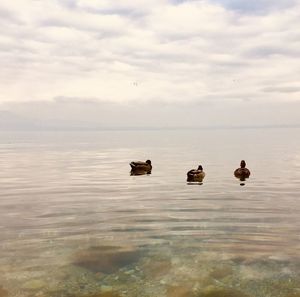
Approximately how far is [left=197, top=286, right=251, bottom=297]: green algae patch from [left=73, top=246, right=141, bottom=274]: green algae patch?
12.2 ft

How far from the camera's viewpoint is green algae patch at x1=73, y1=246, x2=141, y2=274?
15.6m

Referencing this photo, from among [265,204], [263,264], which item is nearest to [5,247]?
[263,264]

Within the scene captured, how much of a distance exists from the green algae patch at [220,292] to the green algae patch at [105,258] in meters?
3.73

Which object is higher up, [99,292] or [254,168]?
[254,168]

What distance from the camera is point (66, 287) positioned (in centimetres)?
1372

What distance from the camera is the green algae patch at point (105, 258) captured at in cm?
1559

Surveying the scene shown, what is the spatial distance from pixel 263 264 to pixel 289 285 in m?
2.09

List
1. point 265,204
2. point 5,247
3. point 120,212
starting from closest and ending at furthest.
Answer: point 5,247 < point 120,212 < point 265,204

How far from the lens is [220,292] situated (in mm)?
13344

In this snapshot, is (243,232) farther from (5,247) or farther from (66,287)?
(5,247)

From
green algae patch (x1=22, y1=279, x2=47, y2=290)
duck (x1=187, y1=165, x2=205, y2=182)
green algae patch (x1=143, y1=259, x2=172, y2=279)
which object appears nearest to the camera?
green algae patch (x1=22, y1=279, x2=47, y2=290)

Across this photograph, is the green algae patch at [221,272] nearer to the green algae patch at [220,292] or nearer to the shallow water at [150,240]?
the shallow water at [150,240]

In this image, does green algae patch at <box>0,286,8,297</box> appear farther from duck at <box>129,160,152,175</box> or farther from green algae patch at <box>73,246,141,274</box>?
duck at <box>129,160,152,175</box>

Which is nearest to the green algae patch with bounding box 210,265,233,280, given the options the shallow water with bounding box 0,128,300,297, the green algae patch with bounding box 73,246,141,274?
the shallow water with bounding box 0,128,300,297
